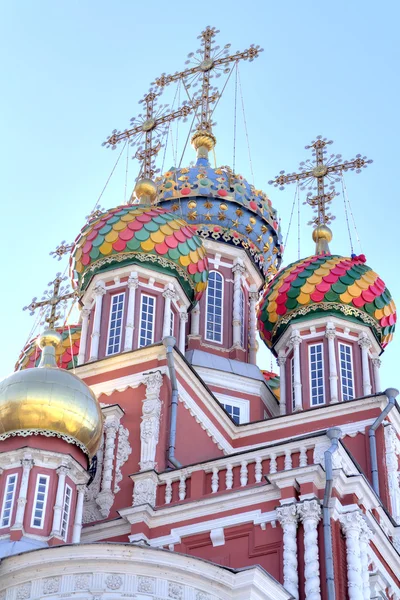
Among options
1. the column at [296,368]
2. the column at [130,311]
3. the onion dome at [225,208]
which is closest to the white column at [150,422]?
the column at [130,311]

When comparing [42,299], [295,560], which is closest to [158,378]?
[295,560]

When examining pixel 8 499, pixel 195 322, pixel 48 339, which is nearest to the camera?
pixel 8 499

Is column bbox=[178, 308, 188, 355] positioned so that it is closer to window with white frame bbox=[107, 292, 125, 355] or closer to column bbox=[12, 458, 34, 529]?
window with white frame bbox=[107, 292, 125, 355]

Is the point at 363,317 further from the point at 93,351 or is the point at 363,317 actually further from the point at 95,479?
the point at 95,479

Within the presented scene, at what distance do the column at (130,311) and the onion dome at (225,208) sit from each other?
3672 mm

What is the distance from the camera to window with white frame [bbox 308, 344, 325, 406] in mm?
22388

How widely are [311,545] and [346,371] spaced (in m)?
7.37

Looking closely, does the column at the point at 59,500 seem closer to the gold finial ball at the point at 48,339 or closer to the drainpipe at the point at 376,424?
the gold finial ball at the point at 48,339

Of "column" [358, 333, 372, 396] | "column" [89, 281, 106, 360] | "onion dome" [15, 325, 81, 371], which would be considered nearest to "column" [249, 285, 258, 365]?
"column" [358, 333, 372, 396]

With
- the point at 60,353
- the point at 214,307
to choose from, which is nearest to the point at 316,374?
the point at 214,307

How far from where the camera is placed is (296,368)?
22703 millimetres

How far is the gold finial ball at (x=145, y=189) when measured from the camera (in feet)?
76.9

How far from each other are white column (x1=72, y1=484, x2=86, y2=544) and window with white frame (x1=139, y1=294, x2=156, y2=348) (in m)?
3.83

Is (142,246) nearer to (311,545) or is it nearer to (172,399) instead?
(172,399)
